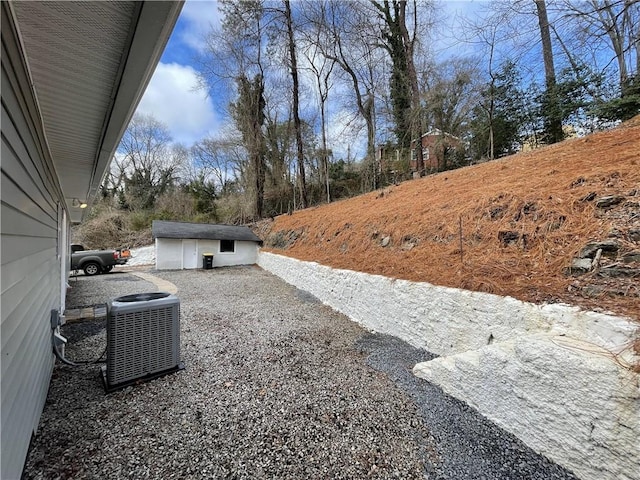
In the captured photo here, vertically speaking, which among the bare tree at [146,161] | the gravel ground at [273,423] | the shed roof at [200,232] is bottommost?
the gravel ground at [273,423]

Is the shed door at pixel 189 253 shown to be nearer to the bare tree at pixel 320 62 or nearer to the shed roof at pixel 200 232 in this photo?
the shed roof at pixel 200 232

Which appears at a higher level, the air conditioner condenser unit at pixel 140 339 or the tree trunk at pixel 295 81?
the tree trunk at pixel 295 81

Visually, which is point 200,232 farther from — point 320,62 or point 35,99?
point 35,99

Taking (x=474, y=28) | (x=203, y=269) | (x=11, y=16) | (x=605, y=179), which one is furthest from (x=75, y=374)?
(x=203, y=269)

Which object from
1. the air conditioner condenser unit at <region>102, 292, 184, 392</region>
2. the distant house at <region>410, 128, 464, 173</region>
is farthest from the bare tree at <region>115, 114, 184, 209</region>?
the air conditioner condenser unit at <region>102, 292, 184, 392</region>

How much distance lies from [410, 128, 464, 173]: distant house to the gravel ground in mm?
9551

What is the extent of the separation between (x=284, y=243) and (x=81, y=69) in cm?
1079

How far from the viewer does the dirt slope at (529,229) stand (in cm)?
269

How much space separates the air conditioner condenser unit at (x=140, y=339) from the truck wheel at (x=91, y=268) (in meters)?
10.9

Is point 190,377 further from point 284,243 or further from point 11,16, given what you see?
point 284,243

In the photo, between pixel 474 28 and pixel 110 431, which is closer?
pixel 110 431

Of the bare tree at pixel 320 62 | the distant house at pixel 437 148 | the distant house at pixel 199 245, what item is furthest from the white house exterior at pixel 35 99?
the bare tree at pixel 320 62

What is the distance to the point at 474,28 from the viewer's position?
5477mm

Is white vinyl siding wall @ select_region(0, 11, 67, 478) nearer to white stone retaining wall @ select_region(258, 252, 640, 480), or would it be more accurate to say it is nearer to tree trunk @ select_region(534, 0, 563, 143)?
white stone retaining wall @ select_region(258, 252, 640, 480)
